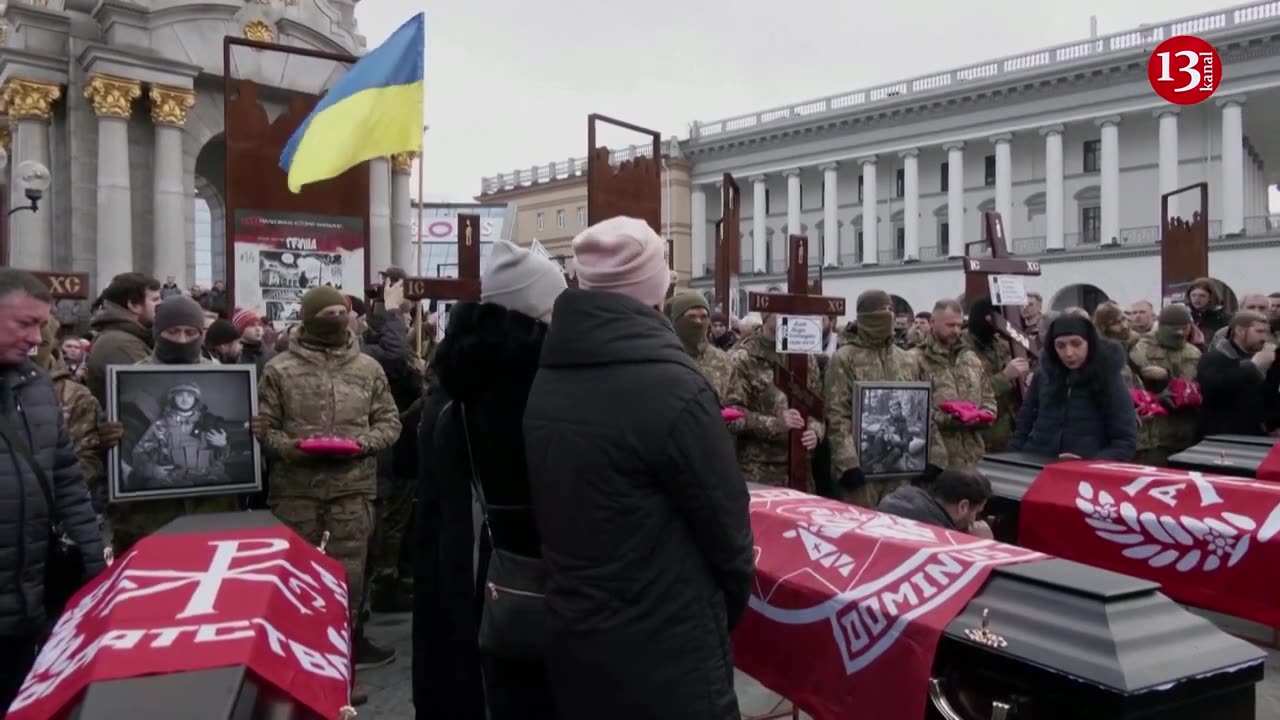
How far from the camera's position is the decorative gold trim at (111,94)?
15039 millimetres

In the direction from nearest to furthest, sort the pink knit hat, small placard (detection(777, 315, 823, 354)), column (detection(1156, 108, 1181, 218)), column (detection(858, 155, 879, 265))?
the pink knit hat
small placard (detection(777, 315, 823, 354))
column (detection(1156, 108, 1181, 218))
column (detection(858, 155, 879, 265))

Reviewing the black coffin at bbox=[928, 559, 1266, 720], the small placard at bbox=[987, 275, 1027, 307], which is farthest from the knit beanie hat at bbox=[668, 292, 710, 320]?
the black coffin at bbox=[928, 559, 1266, 720]

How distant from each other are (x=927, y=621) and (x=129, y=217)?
16.0m

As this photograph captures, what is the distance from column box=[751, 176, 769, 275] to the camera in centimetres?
5344

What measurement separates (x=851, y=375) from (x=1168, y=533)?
72.8 inches

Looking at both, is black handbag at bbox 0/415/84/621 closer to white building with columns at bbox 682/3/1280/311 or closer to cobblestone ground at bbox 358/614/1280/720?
A: cobblestone ground at bbox 358/614/1280/720

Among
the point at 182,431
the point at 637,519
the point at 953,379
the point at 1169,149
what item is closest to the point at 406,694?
the point at 182,431

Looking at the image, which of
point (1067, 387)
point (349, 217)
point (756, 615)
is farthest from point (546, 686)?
point (349, 217)

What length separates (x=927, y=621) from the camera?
9.70ft

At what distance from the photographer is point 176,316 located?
14.1 ft

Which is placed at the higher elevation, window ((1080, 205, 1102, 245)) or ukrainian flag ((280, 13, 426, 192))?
window ((1080, 205, 1102, 245))

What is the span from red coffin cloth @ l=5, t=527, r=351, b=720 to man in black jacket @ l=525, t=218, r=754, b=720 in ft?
2.75

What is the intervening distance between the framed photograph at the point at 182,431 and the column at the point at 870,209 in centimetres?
4641

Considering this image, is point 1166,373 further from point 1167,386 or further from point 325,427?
point 325,427
